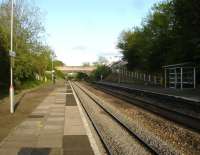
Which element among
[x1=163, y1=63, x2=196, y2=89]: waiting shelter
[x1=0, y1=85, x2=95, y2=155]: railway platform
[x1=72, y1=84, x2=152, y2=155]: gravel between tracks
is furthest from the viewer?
[x1=163, y1=63, x2=196, y2=89]: waiting shelter

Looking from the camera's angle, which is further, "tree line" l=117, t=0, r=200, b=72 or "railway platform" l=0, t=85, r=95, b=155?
"tree line" l=117, t=0, r=200, b=72

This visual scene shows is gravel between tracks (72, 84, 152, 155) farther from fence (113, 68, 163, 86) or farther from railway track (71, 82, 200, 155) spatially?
fence (113, 68, 163, 86)

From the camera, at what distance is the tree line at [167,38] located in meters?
46.8

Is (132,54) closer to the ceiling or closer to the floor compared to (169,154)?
closer to the ceiling

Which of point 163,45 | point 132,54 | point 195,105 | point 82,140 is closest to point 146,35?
point 163,45

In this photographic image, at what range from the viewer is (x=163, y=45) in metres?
71.8

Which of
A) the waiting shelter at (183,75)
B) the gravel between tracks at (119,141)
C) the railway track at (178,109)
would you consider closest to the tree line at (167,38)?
the waiting shelter at (183,75)

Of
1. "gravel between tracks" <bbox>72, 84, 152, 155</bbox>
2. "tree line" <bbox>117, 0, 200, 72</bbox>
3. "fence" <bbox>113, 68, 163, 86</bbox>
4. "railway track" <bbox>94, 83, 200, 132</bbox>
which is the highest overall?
"tree line" <bbox>117, 0, 200, 72</bbox>

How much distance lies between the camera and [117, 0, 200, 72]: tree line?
153 ft

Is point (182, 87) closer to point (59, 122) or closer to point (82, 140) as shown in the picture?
point (59, 122)

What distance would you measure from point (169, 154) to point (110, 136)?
403 cm

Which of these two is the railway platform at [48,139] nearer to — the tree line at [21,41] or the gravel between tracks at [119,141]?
the gravel between tracks at [119,141]

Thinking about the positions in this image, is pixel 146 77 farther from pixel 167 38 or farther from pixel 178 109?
pixel 178 109

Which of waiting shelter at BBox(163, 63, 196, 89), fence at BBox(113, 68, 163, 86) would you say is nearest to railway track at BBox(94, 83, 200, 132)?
waiting shelter at BBox(163, 63, 196, 89)
